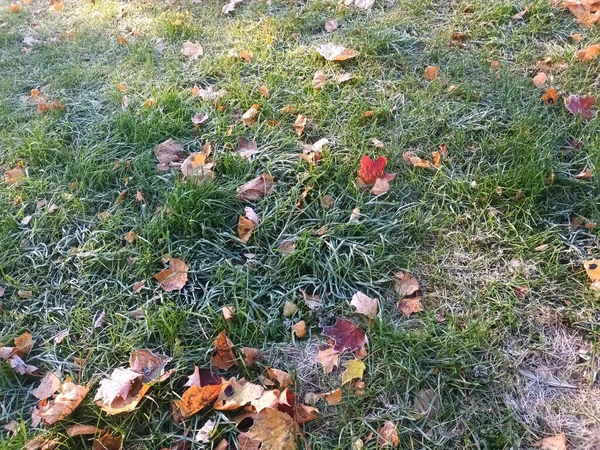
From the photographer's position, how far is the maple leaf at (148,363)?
6.00 ft

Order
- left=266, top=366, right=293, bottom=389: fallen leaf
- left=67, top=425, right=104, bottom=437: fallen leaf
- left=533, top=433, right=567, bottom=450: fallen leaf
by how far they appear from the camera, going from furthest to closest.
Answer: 1. left=266, top=366, right=293, bottom=389: fallen leaf
2. left=67, top=425, right=104, bottom=437: fallen leaf
3. left=533, top=433, right=567, bottom=450: fallen leaf

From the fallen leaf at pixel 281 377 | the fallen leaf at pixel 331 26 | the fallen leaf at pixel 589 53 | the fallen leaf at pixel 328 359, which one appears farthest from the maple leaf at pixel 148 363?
the fallen leaf at pixel 589 53

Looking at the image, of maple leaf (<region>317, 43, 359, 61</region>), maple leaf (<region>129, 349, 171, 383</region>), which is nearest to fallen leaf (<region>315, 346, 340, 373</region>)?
maple leaf (<region>129, 349, 171, 383</region>)

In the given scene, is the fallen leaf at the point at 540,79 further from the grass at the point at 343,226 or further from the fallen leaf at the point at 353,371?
the fallen leaf at the point at 353,371

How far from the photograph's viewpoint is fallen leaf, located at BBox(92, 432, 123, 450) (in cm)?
167

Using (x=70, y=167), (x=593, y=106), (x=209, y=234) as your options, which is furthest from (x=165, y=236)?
(x=593, y=106)

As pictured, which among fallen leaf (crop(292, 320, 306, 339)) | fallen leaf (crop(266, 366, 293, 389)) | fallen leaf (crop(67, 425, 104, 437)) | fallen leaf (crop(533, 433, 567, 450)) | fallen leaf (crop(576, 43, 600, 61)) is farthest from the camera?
fallen leaf (crop(576, 43, 600, 61))

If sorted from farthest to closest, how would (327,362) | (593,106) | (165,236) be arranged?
(593,106), (165,236), (327,362)

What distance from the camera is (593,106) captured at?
Answer: 8.41ft

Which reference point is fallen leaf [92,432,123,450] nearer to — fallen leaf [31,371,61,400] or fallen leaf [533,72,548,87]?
fallen leaf [31,371,61,400]

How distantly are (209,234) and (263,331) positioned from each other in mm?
567

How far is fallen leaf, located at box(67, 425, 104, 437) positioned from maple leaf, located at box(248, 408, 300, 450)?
53 centimetres

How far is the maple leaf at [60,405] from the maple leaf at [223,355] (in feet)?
1.54

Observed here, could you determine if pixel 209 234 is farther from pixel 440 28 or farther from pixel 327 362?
pixel 440 28
